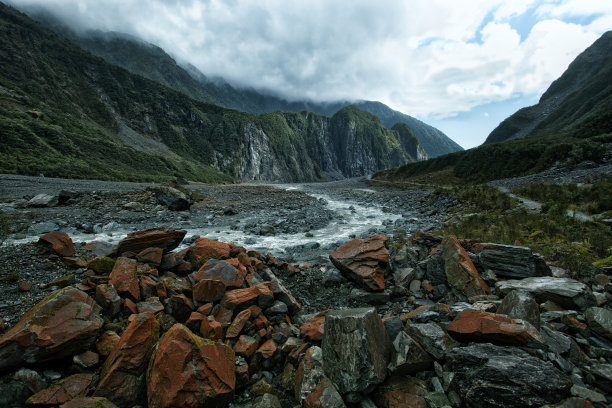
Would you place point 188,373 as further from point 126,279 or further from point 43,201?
point 43,201

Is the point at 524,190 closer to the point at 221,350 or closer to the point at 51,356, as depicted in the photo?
the point at 221,350

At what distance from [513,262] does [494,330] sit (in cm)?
432

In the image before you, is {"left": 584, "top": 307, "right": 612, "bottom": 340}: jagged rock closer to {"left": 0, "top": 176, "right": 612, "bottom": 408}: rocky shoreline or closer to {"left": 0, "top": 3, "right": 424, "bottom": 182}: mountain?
{"left": 0, "top": 176, "right": 612, "bottom": 408}: rocky shoreline

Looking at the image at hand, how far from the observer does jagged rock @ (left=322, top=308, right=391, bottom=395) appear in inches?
150

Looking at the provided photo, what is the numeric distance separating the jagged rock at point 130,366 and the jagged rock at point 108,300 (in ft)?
3.29

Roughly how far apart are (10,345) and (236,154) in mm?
193115

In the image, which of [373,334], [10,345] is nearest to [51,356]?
[10,345]

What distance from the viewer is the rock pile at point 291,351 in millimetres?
3451

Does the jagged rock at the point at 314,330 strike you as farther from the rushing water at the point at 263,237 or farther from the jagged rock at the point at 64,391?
the rushing water at the point at 263,237

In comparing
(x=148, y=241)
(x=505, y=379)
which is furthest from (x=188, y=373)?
(x=148, y=241)

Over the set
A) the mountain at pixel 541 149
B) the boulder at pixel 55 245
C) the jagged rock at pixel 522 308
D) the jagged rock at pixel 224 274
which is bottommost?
the jagged rock at pixel 224 274

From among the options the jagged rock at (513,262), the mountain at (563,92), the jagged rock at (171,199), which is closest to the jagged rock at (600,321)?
the jagged rock at (513,262)

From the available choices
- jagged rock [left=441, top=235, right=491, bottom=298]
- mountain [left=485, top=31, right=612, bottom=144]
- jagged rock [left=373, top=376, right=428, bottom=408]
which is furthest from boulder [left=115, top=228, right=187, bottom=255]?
mountain [left=485, top=31, right=612, bottom=144]

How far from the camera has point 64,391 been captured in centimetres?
369
